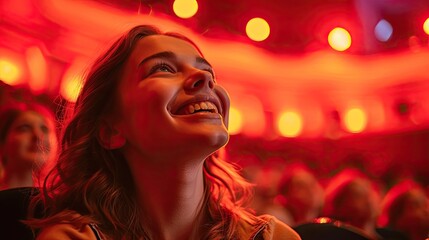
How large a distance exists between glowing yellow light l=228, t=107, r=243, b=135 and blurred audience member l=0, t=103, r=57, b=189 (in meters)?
3.25

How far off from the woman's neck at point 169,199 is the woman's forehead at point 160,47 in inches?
9.4

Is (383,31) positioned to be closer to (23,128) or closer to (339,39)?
(339,39)

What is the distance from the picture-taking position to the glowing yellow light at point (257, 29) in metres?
5.24

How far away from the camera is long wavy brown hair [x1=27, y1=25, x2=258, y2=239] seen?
119cm

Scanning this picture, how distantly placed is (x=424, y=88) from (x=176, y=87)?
485cm

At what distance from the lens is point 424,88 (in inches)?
219

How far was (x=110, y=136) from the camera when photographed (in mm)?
1282

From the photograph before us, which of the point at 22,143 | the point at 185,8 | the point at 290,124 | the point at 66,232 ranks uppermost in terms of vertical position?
the point at 185,8

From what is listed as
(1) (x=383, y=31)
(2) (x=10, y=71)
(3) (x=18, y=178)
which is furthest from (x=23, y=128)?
(1) (x=383, y=31)

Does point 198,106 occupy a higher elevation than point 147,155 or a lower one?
higher

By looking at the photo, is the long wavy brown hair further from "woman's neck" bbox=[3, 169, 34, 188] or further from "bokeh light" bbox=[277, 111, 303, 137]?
"bokeh light" bbox=[277, 111, 303, 137]

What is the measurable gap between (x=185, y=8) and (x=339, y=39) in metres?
1.79

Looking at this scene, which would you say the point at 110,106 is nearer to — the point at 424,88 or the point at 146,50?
the point at 146,50

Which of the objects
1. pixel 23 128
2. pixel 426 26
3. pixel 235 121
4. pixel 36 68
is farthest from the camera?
pixel 426 26
